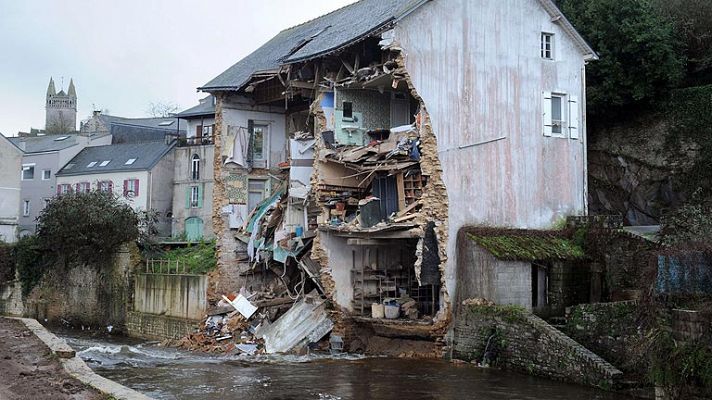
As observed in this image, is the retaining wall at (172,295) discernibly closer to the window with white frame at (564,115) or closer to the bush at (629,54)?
the window with white frame at (564,115)

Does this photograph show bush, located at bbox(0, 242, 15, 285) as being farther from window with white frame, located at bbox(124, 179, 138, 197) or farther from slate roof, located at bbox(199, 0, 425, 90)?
slate roof, located at bbox(199, 0, 425, 90)

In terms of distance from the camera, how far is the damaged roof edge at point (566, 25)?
26281mm

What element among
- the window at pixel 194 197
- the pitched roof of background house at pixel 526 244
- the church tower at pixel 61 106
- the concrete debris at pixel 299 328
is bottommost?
the concrete debris at pixel 299 328

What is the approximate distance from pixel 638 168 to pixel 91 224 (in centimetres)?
2470

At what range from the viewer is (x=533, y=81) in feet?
85.4

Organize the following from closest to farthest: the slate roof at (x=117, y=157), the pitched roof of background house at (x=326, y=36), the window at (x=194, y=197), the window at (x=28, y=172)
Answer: the pitched roof of background house at (x=326, y=36)
the window at (x=194, y=197)
the slate roof at (x=117, y=157)
the window at (x=28, y=172)

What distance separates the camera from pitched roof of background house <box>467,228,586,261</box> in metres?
22.9

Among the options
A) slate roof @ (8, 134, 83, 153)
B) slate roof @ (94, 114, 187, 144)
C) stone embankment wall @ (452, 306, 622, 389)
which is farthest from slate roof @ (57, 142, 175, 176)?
stone embankment wall @ (452, 306, 622, 389)

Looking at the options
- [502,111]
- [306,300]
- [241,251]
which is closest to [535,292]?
[502,111]

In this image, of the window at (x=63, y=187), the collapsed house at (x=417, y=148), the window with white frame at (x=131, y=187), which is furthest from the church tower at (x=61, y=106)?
the collapsed house at (x=417, y=148)

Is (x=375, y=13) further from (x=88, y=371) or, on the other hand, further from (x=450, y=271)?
(x=88, y=371)

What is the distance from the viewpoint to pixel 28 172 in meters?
55.8

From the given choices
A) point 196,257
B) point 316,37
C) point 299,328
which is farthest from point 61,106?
point 299,328

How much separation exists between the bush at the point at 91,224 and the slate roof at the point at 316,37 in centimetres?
858
